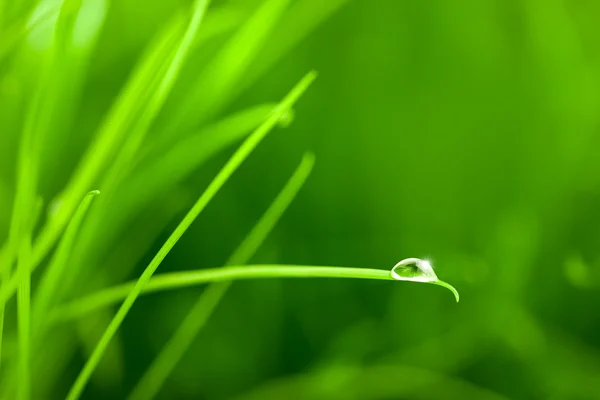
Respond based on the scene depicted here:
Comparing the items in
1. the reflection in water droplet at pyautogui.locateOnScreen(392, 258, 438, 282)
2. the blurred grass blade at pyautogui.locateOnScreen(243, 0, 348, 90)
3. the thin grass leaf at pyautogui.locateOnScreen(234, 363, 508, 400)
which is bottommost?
the reflection in water droplet at pyautogui.locateOnScreen(392, 258, 438, 282)

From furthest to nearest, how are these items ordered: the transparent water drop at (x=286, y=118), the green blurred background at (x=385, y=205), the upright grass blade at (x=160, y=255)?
the green blurred background at (x=385, y=205), the transparent water drop at (x=286, y=118), the upright grass blade at (x=160, y=255)

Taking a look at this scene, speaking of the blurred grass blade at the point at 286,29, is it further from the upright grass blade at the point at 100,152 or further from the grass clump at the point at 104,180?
the upright grass blade at the point at 100,152

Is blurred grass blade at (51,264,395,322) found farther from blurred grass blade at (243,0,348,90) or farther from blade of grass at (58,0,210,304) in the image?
blurred grass blade at (243,0,348,90)

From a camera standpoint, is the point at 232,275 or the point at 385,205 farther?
the point at 385,205

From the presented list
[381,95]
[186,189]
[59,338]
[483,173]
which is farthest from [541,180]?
[59,338]

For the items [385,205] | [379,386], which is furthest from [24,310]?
[385,205]

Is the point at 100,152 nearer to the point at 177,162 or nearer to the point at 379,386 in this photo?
the point at 177,162

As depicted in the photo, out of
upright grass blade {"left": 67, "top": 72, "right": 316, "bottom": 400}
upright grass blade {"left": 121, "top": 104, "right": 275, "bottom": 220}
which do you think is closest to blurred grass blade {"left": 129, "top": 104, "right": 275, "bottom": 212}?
upright grass blade {"left": 121, "top": 104, "right": 275, "bottom": 220}

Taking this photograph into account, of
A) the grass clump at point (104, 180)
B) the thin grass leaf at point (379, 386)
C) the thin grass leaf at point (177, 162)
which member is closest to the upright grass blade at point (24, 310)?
the grass clump at point (104, 180)
